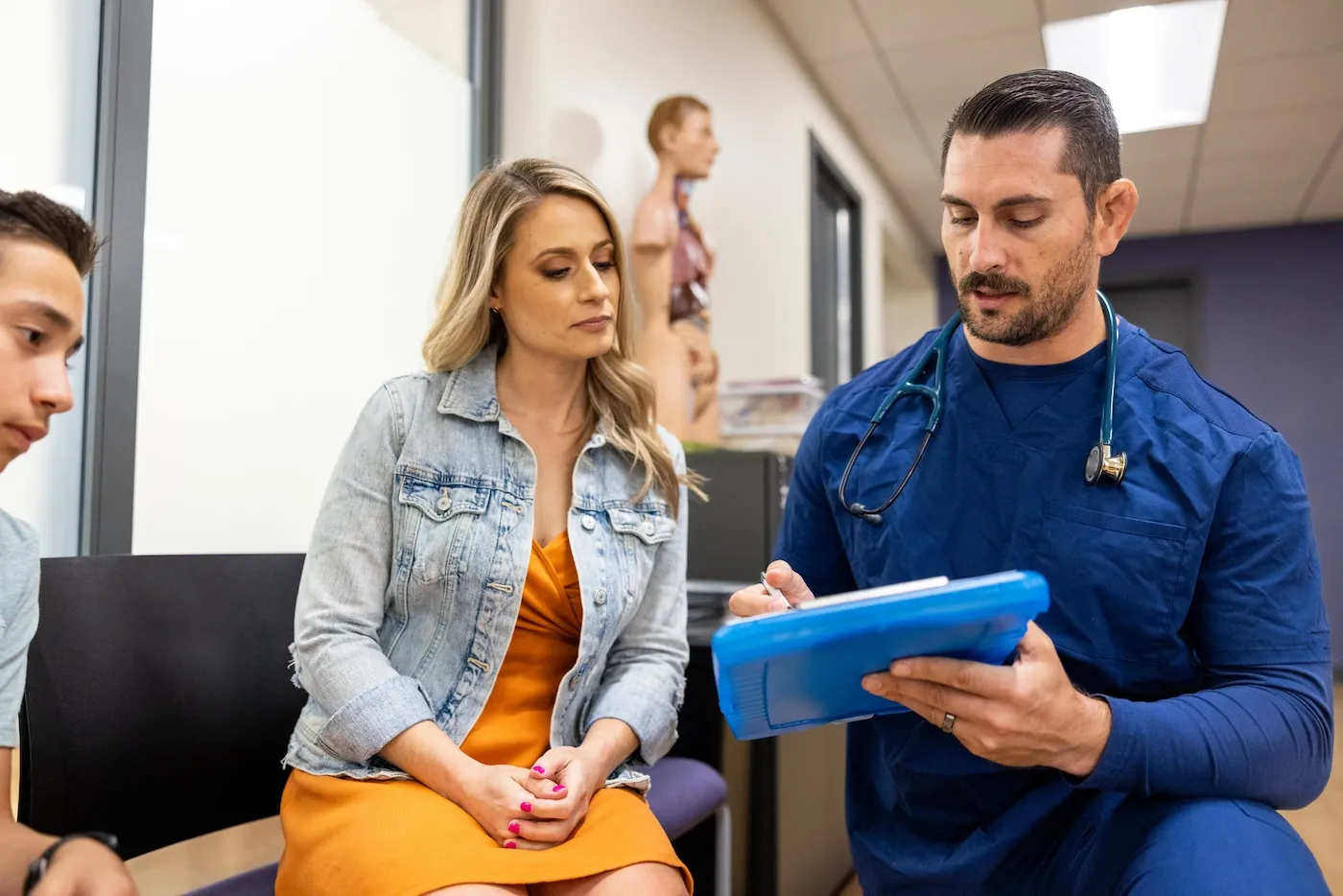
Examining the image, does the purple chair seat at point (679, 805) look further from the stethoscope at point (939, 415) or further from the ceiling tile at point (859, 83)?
the ceiling tile at point (859, 83)

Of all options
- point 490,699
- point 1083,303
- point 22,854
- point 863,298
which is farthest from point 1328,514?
point 22,854

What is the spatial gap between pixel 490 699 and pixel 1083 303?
2.80 feet

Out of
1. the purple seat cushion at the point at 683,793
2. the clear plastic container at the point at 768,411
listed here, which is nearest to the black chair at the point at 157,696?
the purple seat cushion at the point at 683,793

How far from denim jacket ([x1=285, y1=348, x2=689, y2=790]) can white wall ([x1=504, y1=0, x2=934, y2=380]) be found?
1.25 metres

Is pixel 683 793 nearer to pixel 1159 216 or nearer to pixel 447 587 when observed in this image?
pixel 447 587

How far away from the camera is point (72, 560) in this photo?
45.7 inches

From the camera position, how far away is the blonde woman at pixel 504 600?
41.8 inches

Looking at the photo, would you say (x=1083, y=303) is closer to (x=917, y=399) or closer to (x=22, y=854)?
(x=917, y=399)

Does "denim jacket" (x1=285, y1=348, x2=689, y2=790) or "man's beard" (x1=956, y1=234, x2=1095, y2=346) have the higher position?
"man's beard" (x1=956, y1=234, x2=1095, y2=346)

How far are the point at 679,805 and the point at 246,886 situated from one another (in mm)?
552

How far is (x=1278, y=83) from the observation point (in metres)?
4.30

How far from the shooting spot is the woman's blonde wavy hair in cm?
134

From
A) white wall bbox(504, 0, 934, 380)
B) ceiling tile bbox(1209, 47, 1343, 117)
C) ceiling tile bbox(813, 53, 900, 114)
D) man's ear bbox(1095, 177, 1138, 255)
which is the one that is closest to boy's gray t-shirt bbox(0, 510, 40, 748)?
man's ear bbox(1095, 177, 1138, 255)

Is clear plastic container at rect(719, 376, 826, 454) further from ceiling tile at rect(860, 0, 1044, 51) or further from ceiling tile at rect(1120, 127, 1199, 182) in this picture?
ceiling tile at rect(1120, 127, 1199, 182)
